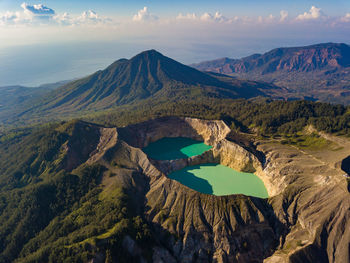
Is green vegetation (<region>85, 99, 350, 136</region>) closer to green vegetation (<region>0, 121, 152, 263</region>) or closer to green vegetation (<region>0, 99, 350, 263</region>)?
green vegetation (<region>0, 99, 350, 263</region>)

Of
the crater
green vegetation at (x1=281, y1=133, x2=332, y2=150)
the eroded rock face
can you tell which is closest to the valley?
the eroded rock face

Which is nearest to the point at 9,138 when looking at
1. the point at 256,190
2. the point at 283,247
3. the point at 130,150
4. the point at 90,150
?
the point at 90,150

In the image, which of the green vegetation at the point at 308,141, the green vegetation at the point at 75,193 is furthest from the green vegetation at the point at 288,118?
the green vegetation at the point at 308,141

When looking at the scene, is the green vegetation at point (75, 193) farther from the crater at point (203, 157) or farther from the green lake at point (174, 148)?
the green lake at point (174, 148)

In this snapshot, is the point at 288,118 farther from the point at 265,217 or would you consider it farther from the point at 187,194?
the point at 187,194

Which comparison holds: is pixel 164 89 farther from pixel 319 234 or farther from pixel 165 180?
pixel 319 234
